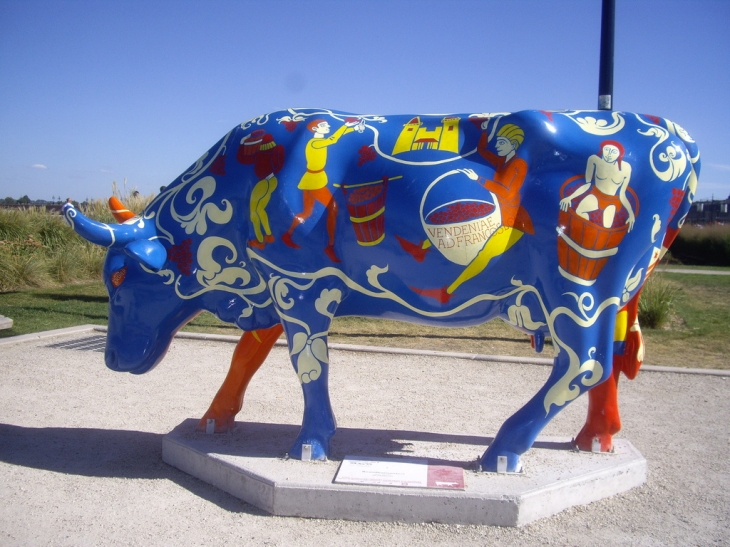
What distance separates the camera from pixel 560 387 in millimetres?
3674

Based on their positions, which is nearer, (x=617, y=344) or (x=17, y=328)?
(x=617, y=344)

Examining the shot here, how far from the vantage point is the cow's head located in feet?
13.6

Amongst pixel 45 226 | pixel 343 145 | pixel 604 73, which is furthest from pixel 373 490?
pixel 45 226

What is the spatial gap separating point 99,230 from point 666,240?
3.38 metres

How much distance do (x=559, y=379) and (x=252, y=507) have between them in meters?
1.92

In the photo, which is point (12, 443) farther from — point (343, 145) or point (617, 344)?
point (617, 344)

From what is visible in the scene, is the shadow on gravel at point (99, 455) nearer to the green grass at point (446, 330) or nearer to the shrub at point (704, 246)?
the green grass at point (446, 330)

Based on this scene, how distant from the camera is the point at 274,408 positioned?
5.96 metres

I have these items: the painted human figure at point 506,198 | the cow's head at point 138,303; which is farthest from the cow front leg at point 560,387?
the cow's head at point 138,303

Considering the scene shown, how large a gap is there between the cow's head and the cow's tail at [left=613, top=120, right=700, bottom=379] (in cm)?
273

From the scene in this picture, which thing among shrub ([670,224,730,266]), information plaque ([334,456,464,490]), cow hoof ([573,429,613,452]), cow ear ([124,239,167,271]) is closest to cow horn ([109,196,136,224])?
cow ear ([124,239,167,271])

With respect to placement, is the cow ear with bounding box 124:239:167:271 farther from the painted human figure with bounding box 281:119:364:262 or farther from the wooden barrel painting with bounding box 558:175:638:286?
the wooden barrel painting with bounding box 558:175:638:286

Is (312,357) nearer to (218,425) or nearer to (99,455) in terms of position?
(218,425)

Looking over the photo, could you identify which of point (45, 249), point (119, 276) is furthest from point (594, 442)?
point (45, 249)
